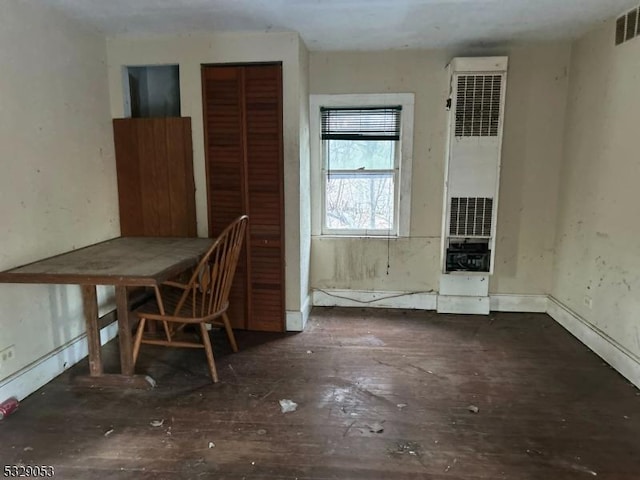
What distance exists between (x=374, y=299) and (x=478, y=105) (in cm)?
187

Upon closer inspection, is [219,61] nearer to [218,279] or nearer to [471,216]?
[218,279]

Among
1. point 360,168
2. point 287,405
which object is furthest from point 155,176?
point 287,405

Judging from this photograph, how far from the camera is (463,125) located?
3.34 m

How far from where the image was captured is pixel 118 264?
7.80 feet

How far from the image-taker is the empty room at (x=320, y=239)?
210cm

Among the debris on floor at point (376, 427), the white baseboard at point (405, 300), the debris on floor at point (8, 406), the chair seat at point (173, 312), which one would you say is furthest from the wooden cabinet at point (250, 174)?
the debris on floor at point (8, 406)

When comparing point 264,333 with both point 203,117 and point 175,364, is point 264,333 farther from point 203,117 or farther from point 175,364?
point 203,117

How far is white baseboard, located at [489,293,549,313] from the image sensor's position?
12.3 ft

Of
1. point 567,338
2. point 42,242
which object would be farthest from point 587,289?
point 42,242

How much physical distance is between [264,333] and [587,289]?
8.04 feet

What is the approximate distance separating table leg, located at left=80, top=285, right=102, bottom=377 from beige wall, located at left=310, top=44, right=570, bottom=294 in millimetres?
1940

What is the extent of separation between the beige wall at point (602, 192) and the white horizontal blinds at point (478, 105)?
64 centimetres

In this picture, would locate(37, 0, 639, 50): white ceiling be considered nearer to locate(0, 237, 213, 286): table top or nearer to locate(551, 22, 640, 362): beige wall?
locate(551, 22, 640, 362): beige wall

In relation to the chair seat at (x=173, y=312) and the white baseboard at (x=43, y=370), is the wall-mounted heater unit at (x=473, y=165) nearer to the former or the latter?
the chair seat at (x=173, y=312)
